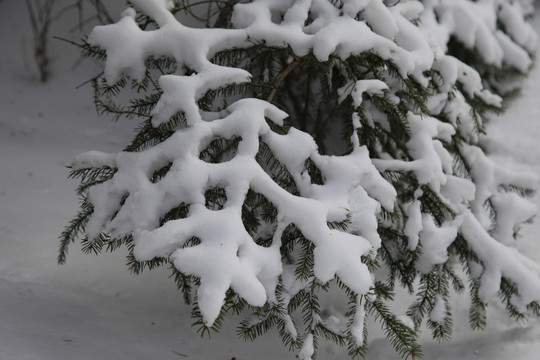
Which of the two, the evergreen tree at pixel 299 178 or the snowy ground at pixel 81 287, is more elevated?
the evergreen tree at pixel 299 178

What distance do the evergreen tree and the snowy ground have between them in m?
0.25

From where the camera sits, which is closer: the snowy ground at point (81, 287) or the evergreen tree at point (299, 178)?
the evergreen tree at point (299, 178)

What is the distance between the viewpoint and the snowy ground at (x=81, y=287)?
1991mm

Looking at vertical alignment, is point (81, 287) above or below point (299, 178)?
below

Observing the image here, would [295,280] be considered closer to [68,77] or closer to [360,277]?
[360,277]

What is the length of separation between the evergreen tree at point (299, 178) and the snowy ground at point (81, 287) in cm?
25

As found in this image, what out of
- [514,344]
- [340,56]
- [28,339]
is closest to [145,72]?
[340,56]

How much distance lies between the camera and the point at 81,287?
2430mm

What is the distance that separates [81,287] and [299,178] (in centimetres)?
137

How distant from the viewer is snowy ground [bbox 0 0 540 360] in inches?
78.4

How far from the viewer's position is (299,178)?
1.69 m

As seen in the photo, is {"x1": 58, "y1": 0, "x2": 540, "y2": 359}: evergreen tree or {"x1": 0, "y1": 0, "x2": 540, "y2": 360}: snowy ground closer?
{"x1": 58, "y1": 0, "x2": 540, "y2": 359}: evergreen tree

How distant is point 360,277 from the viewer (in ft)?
4.75

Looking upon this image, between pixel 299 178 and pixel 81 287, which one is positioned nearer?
pixel 299 178
